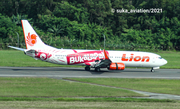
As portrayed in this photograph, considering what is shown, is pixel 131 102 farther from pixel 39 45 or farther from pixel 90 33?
pixel 90 33

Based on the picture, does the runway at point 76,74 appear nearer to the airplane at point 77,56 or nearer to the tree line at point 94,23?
the airplane at point 77,56

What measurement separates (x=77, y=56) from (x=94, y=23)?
217 ft

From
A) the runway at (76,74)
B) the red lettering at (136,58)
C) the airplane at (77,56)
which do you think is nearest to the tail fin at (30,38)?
the airplane at (77,56)

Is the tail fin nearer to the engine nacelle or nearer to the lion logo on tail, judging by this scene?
the lion logo on tail

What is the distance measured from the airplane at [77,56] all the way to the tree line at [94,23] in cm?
4335

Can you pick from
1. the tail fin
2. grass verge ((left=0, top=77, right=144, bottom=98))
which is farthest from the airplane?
grass verge ((left=0, top=77, right=144, bottom=98))

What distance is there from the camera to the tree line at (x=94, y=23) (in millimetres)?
93075

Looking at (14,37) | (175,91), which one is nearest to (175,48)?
(14,37)

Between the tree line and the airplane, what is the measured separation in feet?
142

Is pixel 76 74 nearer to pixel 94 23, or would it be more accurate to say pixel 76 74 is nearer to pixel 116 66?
pixel 116 66

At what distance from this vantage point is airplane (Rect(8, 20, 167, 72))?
40562mm

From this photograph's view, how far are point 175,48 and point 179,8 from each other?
54.2 ft

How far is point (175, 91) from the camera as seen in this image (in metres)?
24.9

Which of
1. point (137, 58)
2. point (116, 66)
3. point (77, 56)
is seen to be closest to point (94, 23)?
point (137, 58)
